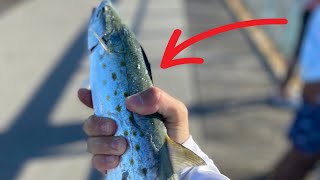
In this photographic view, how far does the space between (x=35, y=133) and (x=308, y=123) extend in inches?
108

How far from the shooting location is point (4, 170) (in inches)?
202

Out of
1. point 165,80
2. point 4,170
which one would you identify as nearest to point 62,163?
point 4,170

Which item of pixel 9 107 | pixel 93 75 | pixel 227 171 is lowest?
pixel 227 171

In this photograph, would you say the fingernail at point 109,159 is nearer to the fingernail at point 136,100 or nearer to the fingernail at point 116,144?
the fingernail at point 116,144

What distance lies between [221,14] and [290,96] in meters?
6.22

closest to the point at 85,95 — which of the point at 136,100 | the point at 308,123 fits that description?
the point at 136,100

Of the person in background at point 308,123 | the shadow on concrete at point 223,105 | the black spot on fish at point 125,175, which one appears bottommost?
the shadow on concrete at point 223,105

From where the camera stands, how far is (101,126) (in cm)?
189

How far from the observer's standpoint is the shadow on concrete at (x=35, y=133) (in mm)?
5438

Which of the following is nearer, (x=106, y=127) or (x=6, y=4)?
(x=106, y=127)

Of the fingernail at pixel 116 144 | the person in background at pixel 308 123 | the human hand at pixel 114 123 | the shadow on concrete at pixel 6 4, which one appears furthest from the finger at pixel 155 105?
the shadow on concrete at pixel 6 4

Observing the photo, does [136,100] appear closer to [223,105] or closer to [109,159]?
[109,159]

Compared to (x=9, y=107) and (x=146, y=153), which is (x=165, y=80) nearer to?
(x=9, y=107)

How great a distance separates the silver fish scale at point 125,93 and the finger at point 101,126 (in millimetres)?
16
